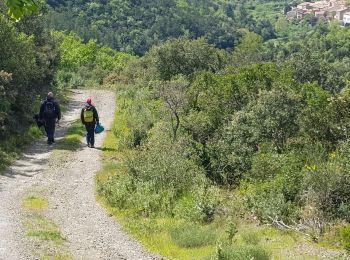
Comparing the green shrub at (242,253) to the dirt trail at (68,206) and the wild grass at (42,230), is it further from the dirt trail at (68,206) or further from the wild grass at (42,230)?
the wild grass at (42,230)

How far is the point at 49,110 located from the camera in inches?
744

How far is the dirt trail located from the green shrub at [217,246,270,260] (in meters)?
1.60

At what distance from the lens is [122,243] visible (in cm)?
1007

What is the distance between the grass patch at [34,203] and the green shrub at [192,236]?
3407mm

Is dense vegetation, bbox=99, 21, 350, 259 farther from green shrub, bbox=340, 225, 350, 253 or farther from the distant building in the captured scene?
the distant building

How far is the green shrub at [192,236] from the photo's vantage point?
970cm

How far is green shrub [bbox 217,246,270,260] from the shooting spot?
807 cm

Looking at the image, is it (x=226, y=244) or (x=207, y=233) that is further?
(x=207, y=233)

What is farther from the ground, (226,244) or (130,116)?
(226,244)

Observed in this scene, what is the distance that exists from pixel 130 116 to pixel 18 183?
41.6 feet

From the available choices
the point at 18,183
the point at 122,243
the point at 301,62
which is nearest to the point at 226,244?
the point at 122,243

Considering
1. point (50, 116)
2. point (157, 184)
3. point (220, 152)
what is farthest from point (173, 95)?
point (157, 184)

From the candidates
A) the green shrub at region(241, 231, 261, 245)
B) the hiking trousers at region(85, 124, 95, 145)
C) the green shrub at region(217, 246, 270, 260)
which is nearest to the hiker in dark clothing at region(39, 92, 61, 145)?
the hiking trousers at region(85, 124, 95, 145)

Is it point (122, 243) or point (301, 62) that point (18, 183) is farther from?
point (301, 62)
